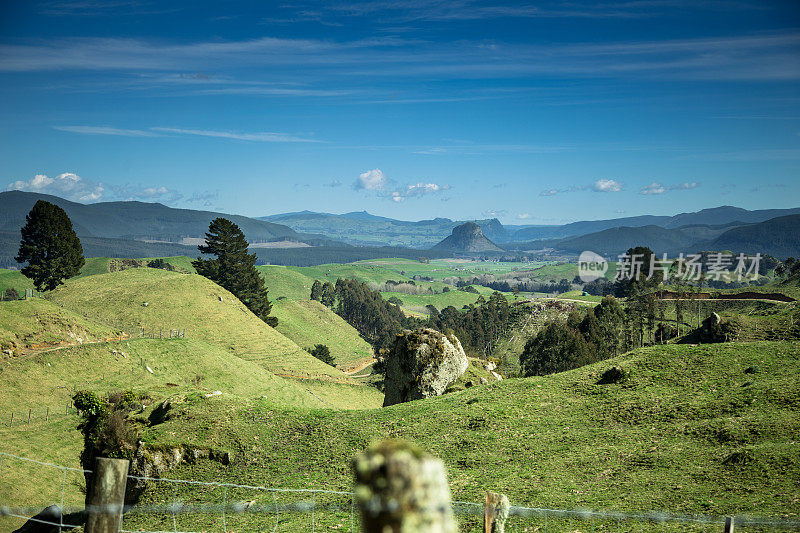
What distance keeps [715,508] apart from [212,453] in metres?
22.9

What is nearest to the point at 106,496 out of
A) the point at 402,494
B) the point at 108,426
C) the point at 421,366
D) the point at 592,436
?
the point at 402,494

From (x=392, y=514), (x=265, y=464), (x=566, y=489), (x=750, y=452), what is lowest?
(x=265, y=464)

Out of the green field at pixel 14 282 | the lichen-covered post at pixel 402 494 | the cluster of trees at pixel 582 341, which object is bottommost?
the green field at pixel 14 282

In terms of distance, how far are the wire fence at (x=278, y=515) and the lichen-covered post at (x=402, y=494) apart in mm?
10904

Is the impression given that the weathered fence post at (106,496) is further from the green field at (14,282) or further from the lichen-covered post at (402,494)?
the green field at (14,282)

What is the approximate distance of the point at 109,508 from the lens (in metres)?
7.29

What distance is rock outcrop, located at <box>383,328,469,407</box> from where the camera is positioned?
42.1 meters

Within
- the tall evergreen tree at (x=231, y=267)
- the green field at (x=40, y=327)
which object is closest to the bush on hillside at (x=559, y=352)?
the tall evergreen tree at (x=231, y=267)

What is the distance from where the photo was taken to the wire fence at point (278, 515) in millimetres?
15906

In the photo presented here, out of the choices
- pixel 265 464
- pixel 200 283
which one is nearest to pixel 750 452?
pixel 265 464

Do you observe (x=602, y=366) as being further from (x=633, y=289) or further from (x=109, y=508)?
(x=633, y=289)

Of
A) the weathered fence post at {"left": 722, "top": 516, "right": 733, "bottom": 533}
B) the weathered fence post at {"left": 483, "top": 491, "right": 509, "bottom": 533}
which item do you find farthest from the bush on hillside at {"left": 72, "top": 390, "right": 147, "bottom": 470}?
the weathered fence post at {"left": 722, "top": 516, "right": 733, "bottom": 533}

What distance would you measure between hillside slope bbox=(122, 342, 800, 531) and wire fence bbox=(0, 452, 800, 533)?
373 millimetres

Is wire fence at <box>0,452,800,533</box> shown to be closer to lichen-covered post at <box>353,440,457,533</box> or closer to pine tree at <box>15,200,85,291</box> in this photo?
lichen-covered post at <box>353,440,457,533</box>
